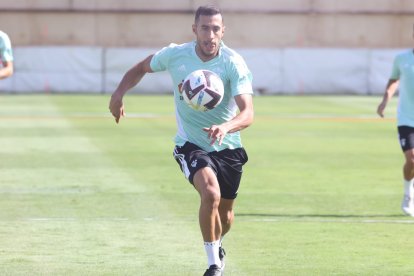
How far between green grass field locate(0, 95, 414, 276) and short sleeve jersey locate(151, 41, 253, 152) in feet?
3.78

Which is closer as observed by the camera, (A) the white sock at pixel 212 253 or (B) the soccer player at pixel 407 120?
(A) the white sock at pixel 212 253

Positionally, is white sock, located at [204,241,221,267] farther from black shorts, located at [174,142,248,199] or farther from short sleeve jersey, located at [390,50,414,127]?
short sleeve jersey, located at [390,50,414,127]

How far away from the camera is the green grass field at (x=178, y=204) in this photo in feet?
33.8

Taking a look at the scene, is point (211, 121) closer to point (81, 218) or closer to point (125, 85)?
point (125, 85)

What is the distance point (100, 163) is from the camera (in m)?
19.0

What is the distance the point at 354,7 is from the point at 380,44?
2.05 metres

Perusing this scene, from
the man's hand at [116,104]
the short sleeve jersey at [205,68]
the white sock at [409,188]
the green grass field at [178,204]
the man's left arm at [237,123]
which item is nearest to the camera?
the man's left arm at [237,123]

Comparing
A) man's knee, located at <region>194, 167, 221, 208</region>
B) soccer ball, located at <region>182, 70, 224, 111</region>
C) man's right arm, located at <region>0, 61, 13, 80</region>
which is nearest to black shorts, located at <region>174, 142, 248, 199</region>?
man's knee, located at <region>194, 167, 221, 208</region>

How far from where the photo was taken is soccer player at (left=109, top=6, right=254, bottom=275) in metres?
9.07

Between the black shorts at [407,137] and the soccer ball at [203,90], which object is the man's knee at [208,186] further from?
the black shorts at [407,137]

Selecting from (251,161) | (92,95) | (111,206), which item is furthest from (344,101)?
(111,206)

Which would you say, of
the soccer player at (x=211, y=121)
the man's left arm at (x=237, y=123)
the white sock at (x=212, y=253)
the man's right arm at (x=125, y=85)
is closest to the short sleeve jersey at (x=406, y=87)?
the soccer player at (x=211, y=121)

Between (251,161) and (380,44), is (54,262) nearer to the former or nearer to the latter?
(251,161)

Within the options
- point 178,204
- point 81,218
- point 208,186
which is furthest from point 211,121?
point 178,204
